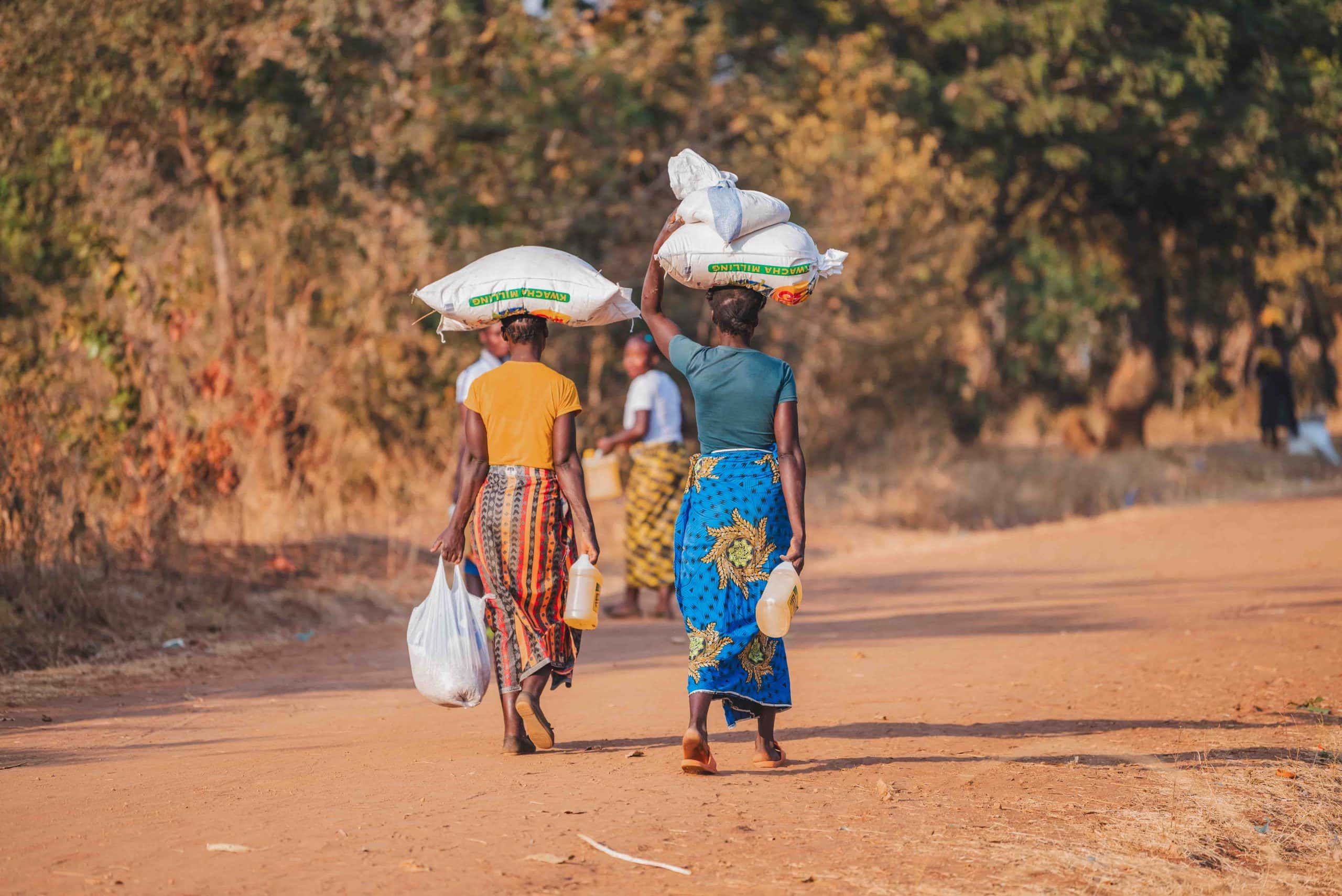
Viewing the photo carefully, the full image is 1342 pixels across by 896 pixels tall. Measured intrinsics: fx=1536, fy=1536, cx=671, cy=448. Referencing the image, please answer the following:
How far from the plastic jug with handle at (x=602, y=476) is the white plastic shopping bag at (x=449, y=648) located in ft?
13.7

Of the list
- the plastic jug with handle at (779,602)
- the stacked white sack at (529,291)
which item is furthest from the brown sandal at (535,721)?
the stacked white sack at (529,291)

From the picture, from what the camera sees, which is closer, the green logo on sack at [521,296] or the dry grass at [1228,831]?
the dry grass at [1228,831]

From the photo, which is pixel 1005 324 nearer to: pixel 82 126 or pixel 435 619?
pixel 82 126

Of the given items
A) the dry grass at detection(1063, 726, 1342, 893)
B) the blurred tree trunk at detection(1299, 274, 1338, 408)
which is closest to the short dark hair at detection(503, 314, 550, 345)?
the dry grass at detection(1063, 726, 1342, 893)

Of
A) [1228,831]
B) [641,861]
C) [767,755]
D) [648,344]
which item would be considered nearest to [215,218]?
[648,344]

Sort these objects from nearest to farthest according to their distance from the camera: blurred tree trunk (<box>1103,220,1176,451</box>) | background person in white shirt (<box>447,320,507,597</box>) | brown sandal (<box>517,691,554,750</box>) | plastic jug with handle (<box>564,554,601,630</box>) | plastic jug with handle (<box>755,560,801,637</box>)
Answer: plastic jug with handle (<box>755,560,801,637</box>), plastic jug with handle (<box>564,554,601,630</box>), brown sandal (<box>517,691,554,750</box>), background person in white shirt (<box>447,320,507,597</box>), blurred tree trunk (<box>1103,220,1176,451</box>)

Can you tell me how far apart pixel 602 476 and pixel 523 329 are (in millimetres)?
4251

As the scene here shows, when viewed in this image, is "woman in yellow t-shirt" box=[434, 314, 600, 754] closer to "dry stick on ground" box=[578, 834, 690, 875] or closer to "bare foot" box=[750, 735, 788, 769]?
"bare foot" box=[750, 735, 788, 769]

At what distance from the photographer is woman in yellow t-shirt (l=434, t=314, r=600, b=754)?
20.7 feet

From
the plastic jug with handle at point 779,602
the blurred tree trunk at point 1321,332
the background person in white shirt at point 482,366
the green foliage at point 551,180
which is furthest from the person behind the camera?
the blurred tree trunk at point 1321,332

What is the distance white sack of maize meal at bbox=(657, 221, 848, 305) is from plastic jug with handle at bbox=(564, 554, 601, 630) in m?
1.19

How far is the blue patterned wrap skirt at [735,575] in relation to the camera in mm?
5965

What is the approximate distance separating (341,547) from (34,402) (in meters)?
3.67

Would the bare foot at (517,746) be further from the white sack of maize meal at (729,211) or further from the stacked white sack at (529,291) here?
the white sack of maize meal at (729,211)
